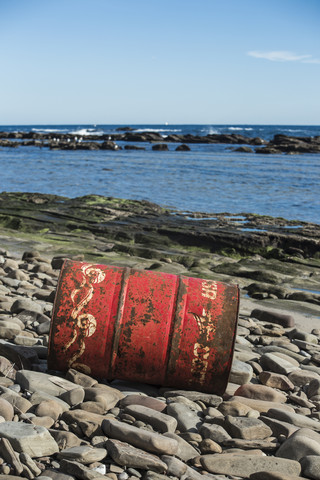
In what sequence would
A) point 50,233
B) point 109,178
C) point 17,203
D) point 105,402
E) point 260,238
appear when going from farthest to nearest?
point 109,178
point 17,203
point 50,233
point 260,238
point 105,402

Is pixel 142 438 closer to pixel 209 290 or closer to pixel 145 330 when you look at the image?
pixel 145 330

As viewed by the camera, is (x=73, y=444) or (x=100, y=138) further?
(x=100, y=138)

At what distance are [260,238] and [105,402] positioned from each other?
8.06 meters

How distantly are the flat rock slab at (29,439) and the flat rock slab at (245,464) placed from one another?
800mm

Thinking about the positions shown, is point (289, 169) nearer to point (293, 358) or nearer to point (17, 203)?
point (17, 203)

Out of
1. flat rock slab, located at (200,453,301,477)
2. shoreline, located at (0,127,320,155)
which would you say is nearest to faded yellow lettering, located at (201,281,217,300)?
flat rock slab, located at (200,453,301,477)

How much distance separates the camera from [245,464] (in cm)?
269

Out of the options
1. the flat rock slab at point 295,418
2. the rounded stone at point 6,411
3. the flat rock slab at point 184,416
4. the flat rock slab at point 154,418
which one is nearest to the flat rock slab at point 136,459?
the flat rock slab at point 154,418

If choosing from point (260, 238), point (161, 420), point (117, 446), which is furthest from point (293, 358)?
point (260, 238)

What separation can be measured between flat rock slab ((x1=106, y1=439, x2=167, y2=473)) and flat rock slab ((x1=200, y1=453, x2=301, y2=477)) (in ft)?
0.94

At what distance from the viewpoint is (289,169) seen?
30.0 m

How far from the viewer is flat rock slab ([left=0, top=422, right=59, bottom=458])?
252cm

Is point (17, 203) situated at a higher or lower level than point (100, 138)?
lower

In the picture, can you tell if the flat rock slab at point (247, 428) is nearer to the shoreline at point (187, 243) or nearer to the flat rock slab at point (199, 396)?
the flat rock slab at point (199, 396)
